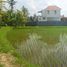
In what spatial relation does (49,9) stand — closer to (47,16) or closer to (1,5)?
(47,16)

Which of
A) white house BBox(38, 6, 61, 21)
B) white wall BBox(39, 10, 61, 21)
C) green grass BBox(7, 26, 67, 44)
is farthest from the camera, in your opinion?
white house BBox(38, 6, 61, 21)

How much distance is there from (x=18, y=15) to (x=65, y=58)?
44.7m

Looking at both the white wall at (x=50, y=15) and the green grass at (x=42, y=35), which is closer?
the green grass at (x=42, y=35)

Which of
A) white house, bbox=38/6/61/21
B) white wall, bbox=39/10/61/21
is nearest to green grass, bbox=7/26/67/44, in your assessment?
white wall, bbox=39/10/61/21

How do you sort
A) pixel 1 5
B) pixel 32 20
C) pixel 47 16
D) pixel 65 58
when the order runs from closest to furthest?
pixel 65 58 < pixel 1 5 < pixel 32 20 < pixel 47 16

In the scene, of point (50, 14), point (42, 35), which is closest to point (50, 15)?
point (50, 14)

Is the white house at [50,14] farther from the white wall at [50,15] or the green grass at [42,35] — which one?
the green grass at [42,35]

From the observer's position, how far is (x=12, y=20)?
2044 inches

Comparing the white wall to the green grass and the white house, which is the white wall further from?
the green grass

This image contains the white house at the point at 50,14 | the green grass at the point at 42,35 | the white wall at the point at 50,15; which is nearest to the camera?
the green grass at the point at 42,35

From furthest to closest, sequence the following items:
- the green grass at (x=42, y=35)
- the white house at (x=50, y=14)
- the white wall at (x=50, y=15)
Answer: the white house at (x=50, y=14) → the white wall at (x=50, y=15) → the green grass at (x=42, y=35)

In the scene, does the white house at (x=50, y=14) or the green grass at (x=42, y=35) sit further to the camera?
the white house at (x=50, y=14)

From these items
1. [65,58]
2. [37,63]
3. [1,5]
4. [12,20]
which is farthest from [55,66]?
[12,20]

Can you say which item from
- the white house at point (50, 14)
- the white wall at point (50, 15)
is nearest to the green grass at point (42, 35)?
the white wall at point (50, 15)
